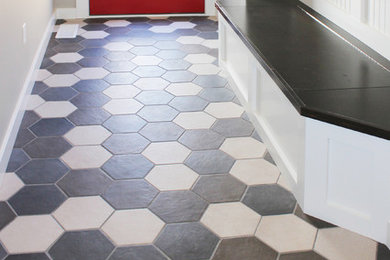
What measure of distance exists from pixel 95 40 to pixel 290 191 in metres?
2.90

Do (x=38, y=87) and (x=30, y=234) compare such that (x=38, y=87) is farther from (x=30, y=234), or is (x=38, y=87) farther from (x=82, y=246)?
(x=82, y=246)

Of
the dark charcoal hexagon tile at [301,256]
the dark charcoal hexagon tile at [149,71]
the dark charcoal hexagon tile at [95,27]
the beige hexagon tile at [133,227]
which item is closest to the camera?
the dark charcoal hexagon tile at [301,256]

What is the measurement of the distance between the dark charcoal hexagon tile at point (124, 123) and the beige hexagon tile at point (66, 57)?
1.21 metres

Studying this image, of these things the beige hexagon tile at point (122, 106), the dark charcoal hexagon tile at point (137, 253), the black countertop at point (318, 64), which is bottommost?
the dark charcoal hexagon tile at point (137, 253)

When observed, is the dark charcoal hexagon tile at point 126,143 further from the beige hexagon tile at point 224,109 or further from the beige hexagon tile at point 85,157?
the beige hexagon tile at point 224,109

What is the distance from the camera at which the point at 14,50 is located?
355cm

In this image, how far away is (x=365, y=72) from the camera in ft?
8.96

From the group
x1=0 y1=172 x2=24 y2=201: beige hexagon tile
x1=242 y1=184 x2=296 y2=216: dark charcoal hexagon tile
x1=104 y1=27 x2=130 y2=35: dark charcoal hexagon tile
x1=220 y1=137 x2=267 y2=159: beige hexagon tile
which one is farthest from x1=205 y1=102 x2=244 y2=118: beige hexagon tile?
x1=104 y1=27 x2=130 y2=35: dark charcoal hexagon tile

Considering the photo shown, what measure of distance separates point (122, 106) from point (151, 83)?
1.46 ft

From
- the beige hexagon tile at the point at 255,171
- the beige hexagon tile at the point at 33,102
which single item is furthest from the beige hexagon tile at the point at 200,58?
the beige hexagon tile at the point at 255,171

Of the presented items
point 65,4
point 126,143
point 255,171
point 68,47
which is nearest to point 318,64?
point 255,171

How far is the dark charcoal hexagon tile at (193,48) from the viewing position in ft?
15.7

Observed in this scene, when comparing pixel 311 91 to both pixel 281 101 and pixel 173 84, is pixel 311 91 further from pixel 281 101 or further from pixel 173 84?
pixel 173 84

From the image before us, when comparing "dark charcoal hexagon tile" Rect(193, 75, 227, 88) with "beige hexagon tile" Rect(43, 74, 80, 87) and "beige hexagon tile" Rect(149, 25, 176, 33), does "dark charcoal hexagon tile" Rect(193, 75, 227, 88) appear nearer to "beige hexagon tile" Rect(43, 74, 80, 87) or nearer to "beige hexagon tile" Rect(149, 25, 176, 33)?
"beige hexagon tile" Rect(43, 74, 80, 87)
